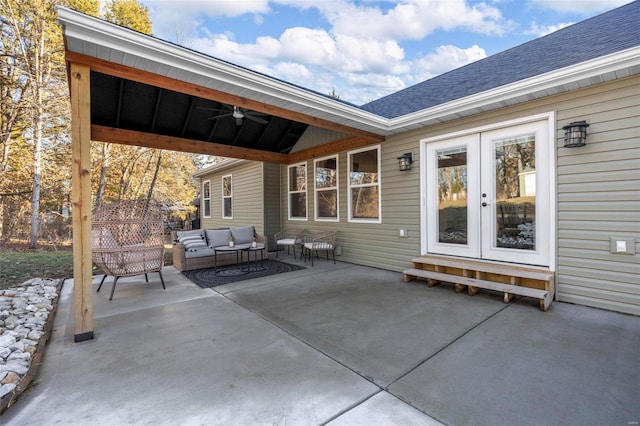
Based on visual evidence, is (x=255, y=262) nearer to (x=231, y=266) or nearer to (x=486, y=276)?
(x=231, y=266)

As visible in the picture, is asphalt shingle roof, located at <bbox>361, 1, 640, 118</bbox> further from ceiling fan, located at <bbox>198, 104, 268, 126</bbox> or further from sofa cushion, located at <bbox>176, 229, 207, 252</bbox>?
sofa cushion, located at <bbox>176, 229, 207, 252</bbox>

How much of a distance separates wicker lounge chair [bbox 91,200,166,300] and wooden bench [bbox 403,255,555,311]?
12.8ft

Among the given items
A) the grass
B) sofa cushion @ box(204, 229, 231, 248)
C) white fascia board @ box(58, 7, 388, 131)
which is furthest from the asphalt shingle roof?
the grass

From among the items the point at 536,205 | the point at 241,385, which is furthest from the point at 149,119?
the point at 536,205

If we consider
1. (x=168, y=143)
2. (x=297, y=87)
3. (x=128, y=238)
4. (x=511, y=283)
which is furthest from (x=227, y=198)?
(x=511, y=283)

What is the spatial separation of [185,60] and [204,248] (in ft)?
13.2

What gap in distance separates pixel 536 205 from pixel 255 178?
6850 mm

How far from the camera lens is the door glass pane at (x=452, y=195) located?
14.7 feet

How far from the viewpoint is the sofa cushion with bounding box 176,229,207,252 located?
5815 mm

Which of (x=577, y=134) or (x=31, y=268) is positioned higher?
(x=577, y=134)

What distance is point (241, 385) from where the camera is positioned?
6.31 feet

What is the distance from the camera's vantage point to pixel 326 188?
269 inches

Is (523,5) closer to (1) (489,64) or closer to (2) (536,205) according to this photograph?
(1) (489,64)

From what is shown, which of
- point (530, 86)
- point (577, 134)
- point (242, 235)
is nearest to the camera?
point (577, 134)
